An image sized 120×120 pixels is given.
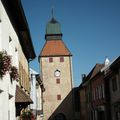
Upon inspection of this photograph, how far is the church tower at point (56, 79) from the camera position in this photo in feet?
228

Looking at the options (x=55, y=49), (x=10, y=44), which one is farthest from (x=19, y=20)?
(x=55, y=49)

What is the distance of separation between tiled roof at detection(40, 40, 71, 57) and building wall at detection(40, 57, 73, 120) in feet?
3.24

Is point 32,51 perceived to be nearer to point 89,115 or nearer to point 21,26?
point 21,26

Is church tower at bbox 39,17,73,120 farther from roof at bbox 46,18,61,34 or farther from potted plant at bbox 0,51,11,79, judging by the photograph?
potted plant at bbox 0,51,11,79

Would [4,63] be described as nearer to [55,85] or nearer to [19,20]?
[19,20]

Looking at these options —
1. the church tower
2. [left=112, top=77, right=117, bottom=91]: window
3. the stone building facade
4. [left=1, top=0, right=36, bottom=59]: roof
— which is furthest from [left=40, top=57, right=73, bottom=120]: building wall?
the stone building facade

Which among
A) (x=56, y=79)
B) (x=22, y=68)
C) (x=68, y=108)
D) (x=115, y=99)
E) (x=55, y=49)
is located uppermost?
(x=55, y=49)

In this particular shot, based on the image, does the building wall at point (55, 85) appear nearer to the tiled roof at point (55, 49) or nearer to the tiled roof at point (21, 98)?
the tiled roof at point (55, 49)

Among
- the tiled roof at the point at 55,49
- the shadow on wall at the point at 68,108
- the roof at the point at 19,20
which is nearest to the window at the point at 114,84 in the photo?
the roof at the point at 19,20

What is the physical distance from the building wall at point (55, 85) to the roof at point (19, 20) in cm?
4694

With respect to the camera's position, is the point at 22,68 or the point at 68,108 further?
the point at 68,108

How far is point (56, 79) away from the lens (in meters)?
71.8

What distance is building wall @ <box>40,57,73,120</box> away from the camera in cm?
6956

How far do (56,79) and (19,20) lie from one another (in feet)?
182
